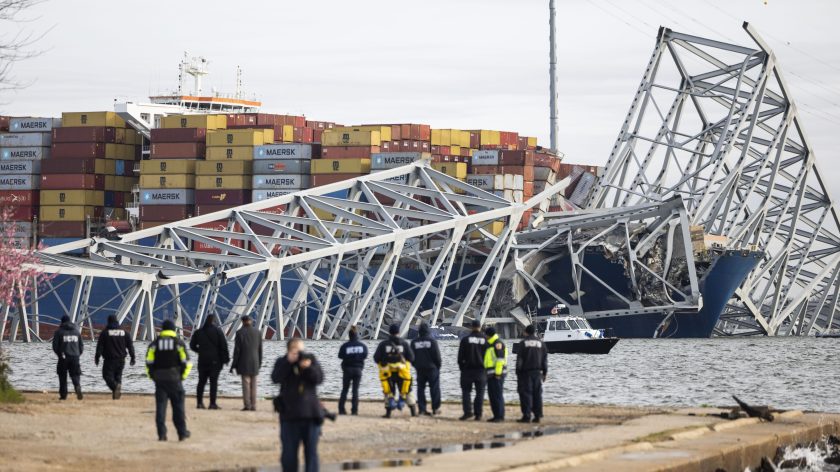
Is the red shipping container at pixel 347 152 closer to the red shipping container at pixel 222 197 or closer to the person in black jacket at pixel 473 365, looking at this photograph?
the red shipping container at pixel 222 197

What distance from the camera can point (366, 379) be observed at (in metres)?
46.5

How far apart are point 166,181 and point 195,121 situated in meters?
5.37

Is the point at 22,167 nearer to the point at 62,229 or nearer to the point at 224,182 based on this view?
the point at 62,229

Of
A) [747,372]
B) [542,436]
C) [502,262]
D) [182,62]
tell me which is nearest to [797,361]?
[747,372]

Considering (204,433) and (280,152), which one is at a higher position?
(280,152)

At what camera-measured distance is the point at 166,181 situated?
10744 centimetres

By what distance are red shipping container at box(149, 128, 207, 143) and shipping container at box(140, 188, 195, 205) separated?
3547 mm

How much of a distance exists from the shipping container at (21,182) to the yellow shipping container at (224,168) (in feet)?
40.8

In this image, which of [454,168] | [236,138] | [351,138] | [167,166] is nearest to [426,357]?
[454,168]

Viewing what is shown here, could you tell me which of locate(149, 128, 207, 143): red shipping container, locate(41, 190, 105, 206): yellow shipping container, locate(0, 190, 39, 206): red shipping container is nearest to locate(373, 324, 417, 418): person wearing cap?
locate(149, 128, 207, 143): red shipping container

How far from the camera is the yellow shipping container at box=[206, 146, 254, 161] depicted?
10469 centimetres

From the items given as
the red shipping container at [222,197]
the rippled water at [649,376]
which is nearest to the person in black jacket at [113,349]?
the rippled water at [649,376]

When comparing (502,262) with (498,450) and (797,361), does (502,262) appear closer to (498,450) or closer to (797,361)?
(797,361)

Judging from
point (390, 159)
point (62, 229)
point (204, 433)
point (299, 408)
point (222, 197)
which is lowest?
point (204, 433)
